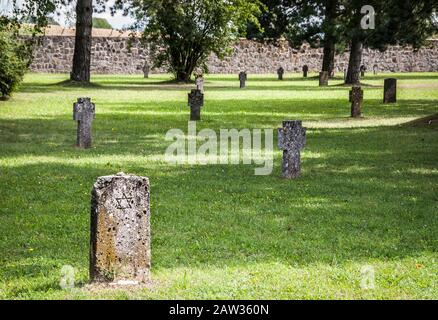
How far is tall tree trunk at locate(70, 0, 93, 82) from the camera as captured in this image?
39.7m

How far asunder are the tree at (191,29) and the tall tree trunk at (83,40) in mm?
2978

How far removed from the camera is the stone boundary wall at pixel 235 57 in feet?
208

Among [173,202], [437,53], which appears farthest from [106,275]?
[437,53]

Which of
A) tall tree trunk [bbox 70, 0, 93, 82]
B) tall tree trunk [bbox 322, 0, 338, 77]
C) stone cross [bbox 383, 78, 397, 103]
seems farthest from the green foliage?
stone cross [bbox 383, 78, 397, 103]

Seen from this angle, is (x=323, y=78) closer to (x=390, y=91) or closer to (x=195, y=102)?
(x=390, y=91)

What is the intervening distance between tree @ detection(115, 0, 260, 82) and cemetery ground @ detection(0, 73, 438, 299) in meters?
23.4

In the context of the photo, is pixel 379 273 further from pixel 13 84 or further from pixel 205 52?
pixel 205 52

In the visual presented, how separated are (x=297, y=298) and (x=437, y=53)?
68653 millimetres

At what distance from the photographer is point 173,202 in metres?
10.7

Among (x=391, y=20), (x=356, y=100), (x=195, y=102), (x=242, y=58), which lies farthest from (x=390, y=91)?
(x=242, y=58)

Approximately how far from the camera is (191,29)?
43531 mm

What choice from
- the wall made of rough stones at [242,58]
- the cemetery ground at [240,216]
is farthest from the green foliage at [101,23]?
the cemetery ground at [240,216]

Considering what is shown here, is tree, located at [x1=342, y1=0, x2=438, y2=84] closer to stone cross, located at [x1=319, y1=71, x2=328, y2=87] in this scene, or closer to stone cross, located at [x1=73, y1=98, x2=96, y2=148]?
stone cross, located at [x1=73, y1=98, x2=96, y2=148]

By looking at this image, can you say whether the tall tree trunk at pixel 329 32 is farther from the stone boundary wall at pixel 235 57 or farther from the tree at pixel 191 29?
the stone boundary wall at pixel 235 57
